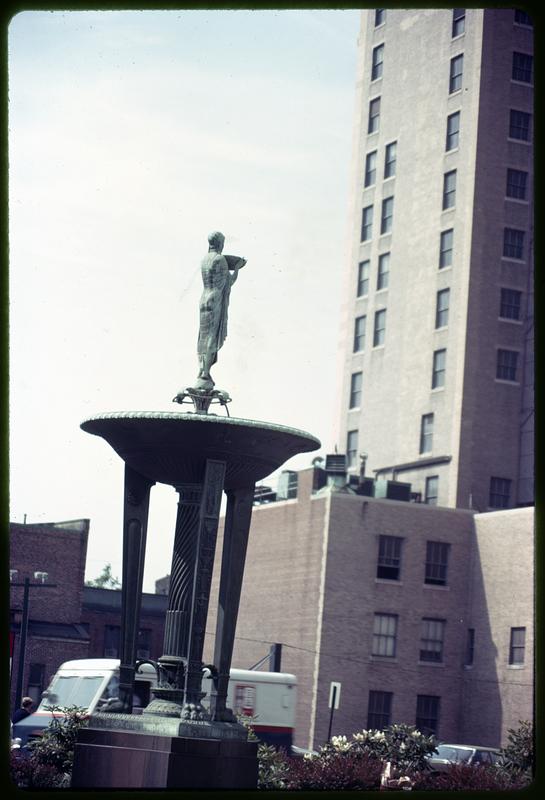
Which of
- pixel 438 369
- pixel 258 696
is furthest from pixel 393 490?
pixel 258 696

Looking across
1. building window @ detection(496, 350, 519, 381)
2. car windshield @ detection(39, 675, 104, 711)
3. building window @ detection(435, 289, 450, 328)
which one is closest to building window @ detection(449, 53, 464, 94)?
building window @ detection(435, 289, 450, 328)

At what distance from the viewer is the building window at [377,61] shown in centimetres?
7538

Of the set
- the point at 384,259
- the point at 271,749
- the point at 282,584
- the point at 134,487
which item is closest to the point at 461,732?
the point at 282,584

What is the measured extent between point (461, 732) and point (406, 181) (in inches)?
1115

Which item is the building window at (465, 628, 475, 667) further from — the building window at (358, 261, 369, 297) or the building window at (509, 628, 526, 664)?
the building window at (358, 261, 369, 297)

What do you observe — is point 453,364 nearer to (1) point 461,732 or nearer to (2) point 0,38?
(1) point 461,732

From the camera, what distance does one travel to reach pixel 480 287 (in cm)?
6575

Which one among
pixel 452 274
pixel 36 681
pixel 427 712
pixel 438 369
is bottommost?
pixel 427 712

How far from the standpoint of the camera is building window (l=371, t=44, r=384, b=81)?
75.4 metres

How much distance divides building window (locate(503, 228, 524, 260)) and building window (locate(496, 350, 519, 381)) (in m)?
4.78

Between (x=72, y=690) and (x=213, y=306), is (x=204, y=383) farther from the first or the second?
(x=72, y=690)

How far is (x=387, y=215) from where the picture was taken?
2854 inches

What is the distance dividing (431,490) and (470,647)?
866 centimetres

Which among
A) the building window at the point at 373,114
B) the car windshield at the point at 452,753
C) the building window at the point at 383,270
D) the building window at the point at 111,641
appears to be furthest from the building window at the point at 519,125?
the car windshield at the point at 452,753
